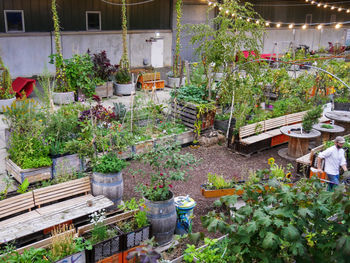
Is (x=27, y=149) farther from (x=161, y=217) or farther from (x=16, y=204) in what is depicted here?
(x=161, y=217)

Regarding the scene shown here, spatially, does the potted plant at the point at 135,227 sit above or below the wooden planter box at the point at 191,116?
below

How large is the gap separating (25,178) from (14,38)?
37.7ft

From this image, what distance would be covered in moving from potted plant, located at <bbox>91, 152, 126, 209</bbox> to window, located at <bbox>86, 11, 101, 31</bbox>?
14.0 m

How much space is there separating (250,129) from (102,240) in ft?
21.7

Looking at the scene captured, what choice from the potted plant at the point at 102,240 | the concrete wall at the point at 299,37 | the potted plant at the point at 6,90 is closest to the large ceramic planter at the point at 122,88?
the potted plant at the point at 6,90

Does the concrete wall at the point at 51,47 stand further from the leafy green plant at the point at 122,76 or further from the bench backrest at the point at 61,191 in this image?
the bench backrest at the point at 61,191

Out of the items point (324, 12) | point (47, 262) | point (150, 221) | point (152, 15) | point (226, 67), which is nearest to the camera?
point (47, 262)

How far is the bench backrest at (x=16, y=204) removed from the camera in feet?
21.5

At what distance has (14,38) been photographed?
17.5 m

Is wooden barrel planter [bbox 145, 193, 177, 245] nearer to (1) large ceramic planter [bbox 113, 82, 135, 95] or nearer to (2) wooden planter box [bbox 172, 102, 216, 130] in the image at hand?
(2) wooden planter box [bbox 172, 102, 216, 130]

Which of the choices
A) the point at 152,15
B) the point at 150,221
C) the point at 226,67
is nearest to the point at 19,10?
the point at 152,15

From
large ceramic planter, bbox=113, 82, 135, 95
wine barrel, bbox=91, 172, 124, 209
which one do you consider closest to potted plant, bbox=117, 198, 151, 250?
wine barrel, bbox=91, 172, 124, 209

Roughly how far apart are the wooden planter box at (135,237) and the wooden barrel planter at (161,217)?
0.69 feet

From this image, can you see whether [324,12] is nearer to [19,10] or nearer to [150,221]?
[19,10]
